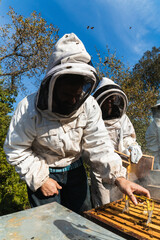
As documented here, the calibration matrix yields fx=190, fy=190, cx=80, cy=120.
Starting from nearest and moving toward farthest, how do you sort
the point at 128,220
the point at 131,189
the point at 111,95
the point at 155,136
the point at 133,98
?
the point at 128,220 → the point at 131,189 → the point at 111,95 → the point at 155,136 → the point at 133,98

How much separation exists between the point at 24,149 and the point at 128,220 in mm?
1177

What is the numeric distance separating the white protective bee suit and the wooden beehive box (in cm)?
35

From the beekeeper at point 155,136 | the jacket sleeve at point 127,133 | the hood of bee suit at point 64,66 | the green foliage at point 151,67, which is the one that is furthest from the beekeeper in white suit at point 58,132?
the green foliage at point 151,67

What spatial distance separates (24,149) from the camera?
6.45ft

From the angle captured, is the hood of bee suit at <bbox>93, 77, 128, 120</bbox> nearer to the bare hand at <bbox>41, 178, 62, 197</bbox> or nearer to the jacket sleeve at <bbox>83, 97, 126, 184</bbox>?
the jacket sleeve at <bbox>83, 97, 126, 184</bbox>

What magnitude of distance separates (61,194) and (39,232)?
121cm

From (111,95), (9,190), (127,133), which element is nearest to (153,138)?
(127,133)

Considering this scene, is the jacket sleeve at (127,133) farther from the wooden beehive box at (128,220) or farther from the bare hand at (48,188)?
the bare hand at (48,188)

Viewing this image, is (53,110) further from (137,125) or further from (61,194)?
(137,125)

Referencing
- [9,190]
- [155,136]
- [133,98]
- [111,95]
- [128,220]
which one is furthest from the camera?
[133,98]

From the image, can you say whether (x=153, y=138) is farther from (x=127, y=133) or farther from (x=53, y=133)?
(x=53, y=133)

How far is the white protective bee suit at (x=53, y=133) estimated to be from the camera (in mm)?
1878

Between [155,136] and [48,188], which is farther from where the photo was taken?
[155,136]

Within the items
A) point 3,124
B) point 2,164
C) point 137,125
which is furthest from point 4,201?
point 137,125
